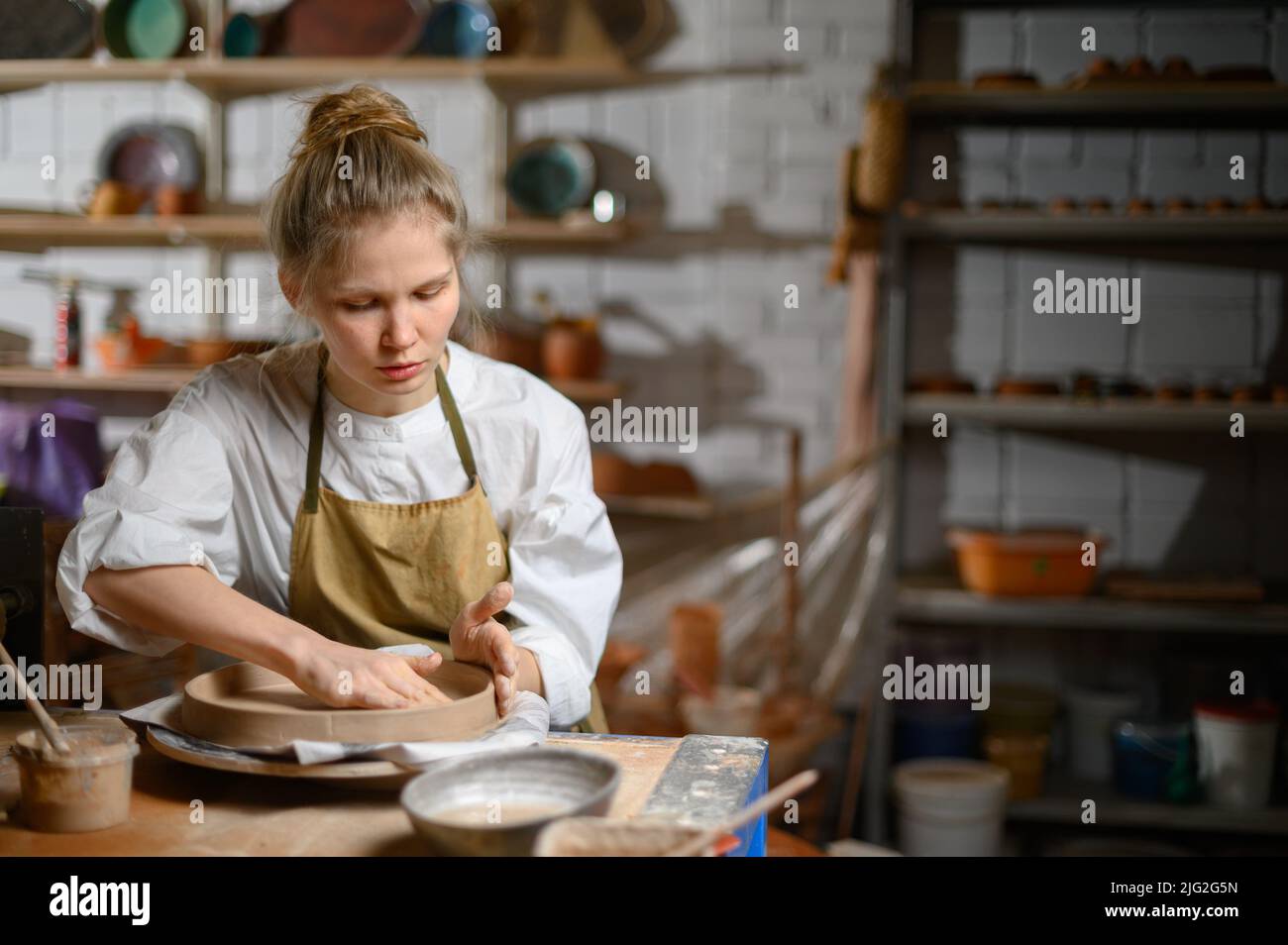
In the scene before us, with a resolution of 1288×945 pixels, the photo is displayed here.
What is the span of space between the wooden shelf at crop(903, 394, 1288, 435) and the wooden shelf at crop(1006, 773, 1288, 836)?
0.90 meters

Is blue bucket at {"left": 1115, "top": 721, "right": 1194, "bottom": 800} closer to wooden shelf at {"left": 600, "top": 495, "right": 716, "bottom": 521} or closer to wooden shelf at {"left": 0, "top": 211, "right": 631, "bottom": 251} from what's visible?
wooden shelf at {"left": 600, "top": 495, "right": 716, "bottom": 521}

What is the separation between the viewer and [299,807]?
1.05 meters

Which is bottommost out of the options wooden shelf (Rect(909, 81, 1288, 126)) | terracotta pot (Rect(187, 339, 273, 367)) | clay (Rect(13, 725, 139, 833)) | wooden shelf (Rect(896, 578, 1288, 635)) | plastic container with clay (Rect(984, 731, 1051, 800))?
plastic container with clay (Rect(984, 731, 1051, 800))

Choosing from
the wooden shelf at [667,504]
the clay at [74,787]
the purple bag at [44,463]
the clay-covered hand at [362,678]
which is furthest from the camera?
the wooden shelf at [667,504]

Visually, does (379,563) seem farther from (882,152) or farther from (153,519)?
(882,152)

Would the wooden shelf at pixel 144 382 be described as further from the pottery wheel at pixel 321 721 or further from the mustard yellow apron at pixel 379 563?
the pottery wheel at pixel 321 721

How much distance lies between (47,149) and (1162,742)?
3.51 meters

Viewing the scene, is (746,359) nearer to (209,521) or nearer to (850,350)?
(850,350)

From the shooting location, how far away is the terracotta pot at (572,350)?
3.26 m

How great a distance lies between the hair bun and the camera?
1.36 metres

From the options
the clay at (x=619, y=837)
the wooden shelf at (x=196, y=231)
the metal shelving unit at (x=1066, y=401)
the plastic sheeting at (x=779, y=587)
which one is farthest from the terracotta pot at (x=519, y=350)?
the clay at (x=619, y=837)

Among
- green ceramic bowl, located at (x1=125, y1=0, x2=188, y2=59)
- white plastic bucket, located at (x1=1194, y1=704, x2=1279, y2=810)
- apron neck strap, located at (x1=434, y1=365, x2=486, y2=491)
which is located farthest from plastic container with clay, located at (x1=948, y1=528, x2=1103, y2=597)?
green ceramic bowl, located at (x1=125, y1=0, x2=188, y2=59)

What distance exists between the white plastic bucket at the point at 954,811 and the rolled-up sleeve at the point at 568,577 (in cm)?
158

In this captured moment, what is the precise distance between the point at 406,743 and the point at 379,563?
0.45 metres
